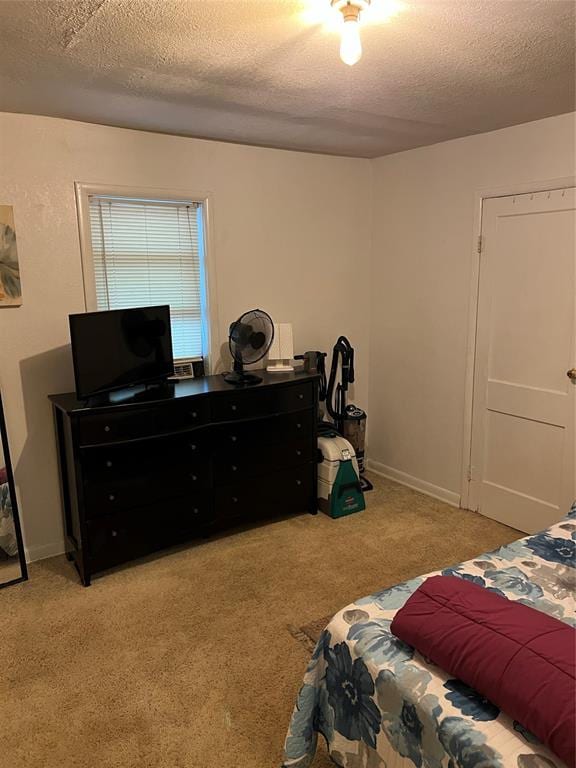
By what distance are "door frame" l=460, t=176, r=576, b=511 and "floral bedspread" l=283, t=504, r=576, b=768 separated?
5.80 ft

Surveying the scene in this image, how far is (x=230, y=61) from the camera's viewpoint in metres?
Result: 2.22

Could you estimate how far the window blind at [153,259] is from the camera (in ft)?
11.0

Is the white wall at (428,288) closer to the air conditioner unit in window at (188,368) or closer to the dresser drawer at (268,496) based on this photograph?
the dresser drawer at (268,496)

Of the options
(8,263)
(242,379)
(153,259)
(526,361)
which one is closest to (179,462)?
(242,379)

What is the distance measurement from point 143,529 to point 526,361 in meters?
2.45

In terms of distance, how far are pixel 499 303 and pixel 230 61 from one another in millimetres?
2150

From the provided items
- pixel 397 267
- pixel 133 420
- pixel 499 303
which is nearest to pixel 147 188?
pixel 133 420

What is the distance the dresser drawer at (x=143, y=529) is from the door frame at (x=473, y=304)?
1.78m

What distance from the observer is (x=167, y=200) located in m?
3.48

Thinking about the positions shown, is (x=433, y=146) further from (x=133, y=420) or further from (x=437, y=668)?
(x=437, y=668)

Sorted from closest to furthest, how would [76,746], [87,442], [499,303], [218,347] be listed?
[76,746] < [87,442] < [499,303] < [218,347]

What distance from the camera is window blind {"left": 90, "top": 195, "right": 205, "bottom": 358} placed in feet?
11.0

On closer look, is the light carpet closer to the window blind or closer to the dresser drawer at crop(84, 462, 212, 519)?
the dresser drawer at crop(84, 462, 212, 519)

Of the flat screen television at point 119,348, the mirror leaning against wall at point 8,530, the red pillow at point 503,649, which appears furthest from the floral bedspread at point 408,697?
the mirror leaning against wall at point 8,530
